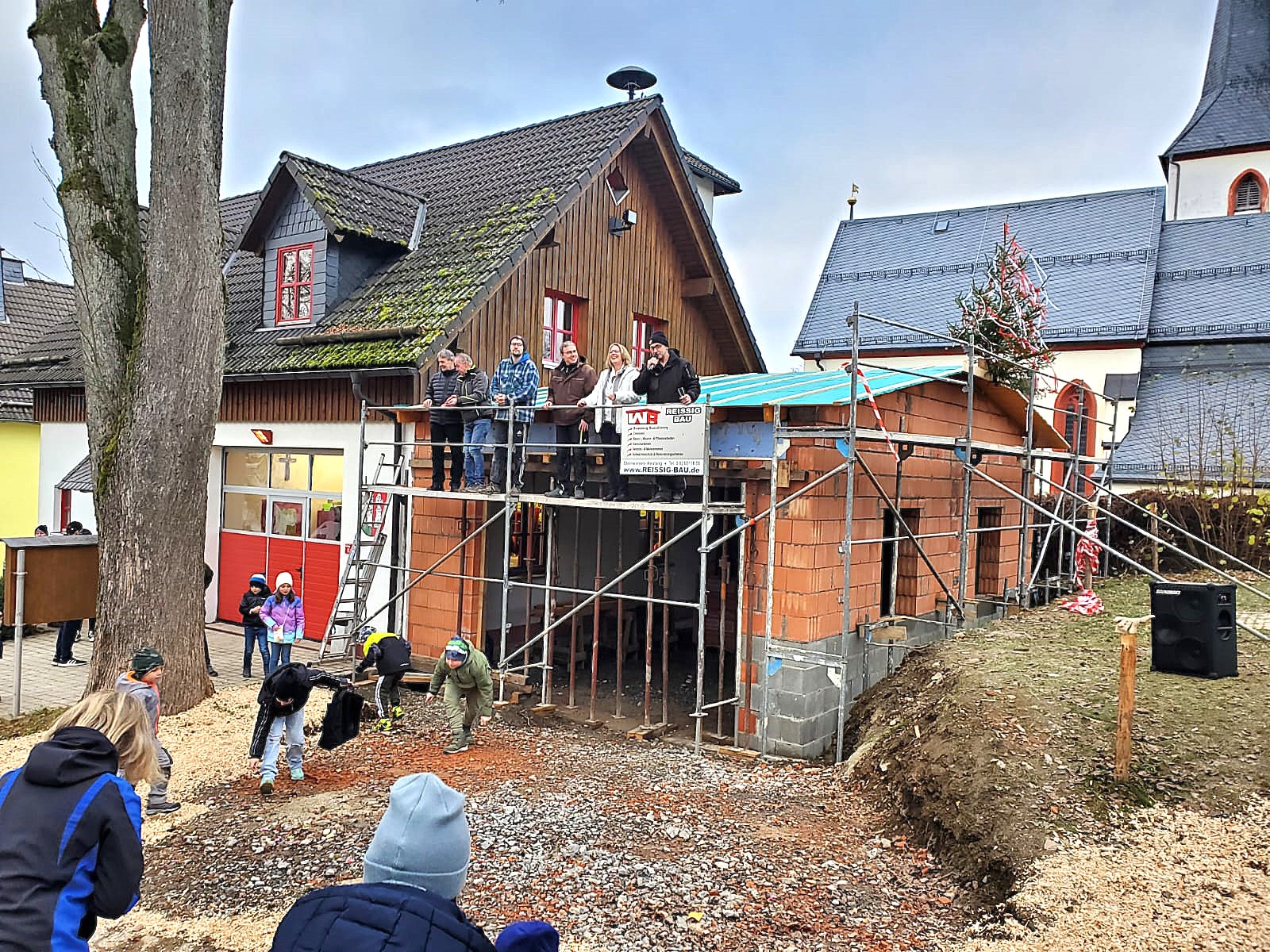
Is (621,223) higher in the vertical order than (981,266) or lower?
lower

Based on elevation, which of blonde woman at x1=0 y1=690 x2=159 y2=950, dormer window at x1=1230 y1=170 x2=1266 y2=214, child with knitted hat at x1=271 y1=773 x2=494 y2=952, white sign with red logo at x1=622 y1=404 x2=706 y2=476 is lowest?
blonde woman at x1=0 y1=690 x2=159 y2=950

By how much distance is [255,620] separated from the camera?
37.5 ft

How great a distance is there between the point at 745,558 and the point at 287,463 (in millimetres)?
8379

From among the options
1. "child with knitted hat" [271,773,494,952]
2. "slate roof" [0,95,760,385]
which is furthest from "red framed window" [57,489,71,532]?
"child with knitted hat" [271,773,494,952]

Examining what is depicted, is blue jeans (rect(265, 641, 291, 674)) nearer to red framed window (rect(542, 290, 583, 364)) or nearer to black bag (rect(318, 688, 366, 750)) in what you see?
black bag (rect(318, 688, 366, 750))

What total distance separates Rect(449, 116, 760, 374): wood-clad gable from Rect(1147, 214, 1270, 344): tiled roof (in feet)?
44.3

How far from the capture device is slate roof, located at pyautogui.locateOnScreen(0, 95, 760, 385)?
41.1 feet

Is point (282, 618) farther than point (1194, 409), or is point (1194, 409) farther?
point (1194, 409)

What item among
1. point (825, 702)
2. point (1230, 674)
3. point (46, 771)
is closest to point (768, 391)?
point (825, 702)

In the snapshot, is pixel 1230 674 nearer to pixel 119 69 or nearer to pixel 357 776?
pixel 357 776

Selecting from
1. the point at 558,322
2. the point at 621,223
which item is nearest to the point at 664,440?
the point at 558,322

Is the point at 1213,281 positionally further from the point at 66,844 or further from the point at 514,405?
the point at 66,844

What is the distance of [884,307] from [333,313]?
19746 mm

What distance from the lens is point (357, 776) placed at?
8180 millimetres
